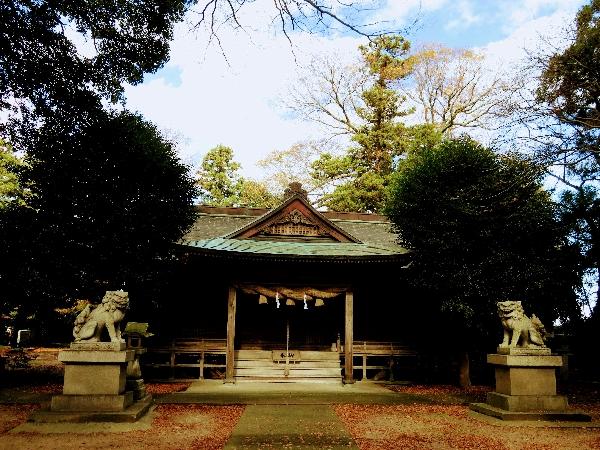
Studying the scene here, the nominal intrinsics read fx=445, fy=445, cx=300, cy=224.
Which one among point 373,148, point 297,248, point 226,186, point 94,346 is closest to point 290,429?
point 94,346

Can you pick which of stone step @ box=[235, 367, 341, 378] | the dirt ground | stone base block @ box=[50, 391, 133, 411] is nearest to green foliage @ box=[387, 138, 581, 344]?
stone step @ box=[235, 367, 341, 378]

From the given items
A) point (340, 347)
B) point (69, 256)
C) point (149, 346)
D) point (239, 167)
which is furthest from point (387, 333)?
point (239, 167)

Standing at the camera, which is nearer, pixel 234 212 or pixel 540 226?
pixel 540 226

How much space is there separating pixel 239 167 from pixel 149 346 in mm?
23686

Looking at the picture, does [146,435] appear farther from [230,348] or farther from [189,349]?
[189,349]

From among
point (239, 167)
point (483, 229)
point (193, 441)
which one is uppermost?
point (239, 167)

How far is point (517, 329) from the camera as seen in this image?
30.7 feet

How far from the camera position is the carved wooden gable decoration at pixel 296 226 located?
16.4 metres

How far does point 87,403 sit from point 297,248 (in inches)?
321

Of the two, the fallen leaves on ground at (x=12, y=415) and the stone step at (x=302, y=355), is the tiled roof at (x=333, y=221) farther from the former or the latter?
the fallen leaves on ground at (x=12, y=415)

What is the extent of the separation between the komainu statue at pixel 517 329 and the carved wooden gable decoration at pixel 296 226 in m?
7.31

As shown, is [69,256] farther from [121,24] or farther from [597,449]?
[597,449]

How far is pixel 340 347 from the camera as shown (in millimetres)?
16594

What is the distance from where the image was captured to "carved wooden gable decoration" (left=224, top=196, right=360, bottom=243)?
16.4 meters
